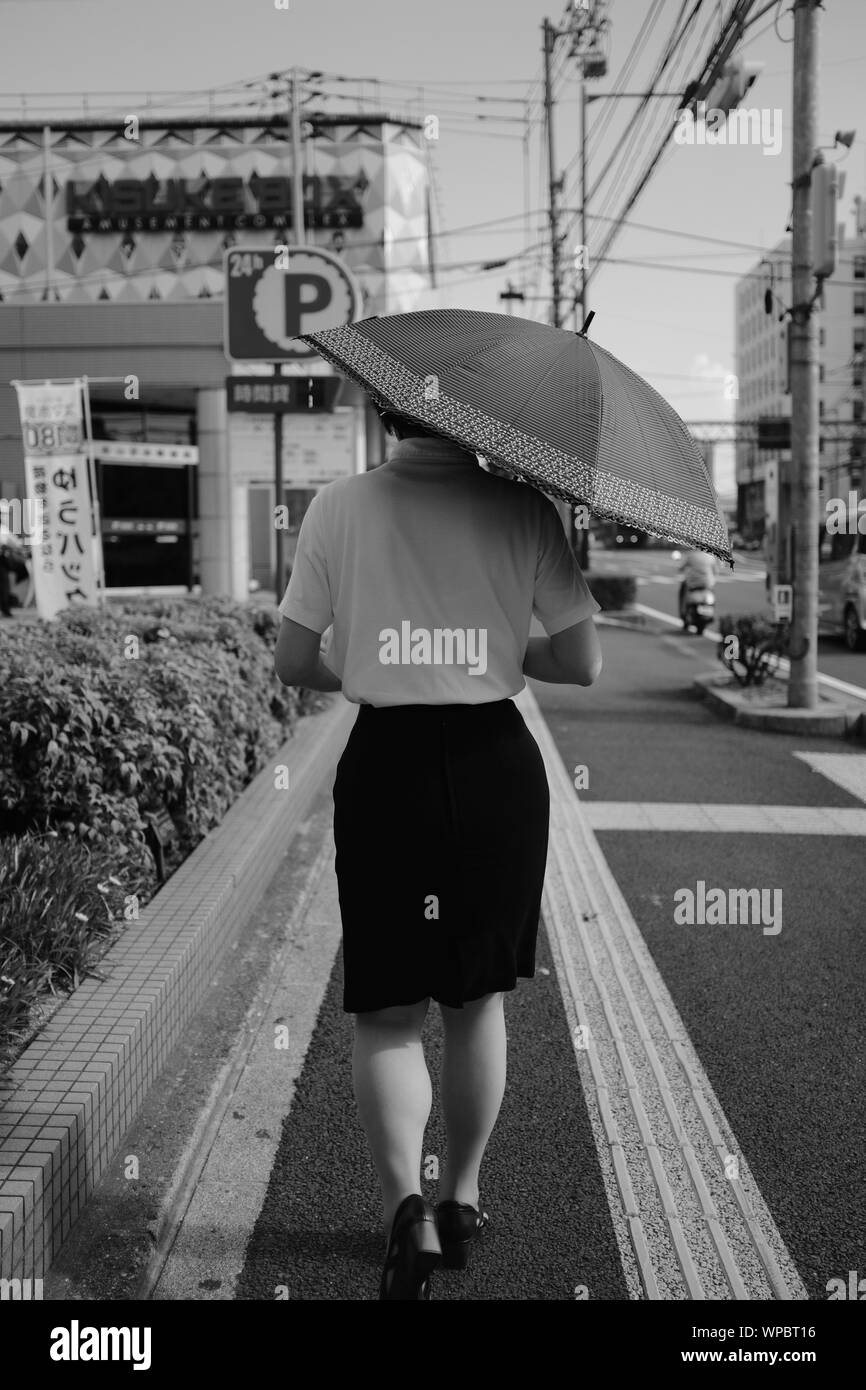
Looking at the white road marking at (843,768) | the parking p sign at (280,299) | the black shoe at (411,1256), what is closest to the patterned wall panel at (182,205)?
the parking p sign at (280,299)

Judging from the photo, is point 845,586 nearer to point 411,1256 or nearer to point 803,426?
point 803,426

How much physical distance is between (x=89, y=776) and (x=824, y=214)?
8616mm

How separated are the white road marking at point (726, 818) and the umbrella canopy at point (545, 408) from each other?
475cm

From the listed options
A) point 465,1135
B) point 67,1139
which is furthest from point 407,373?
point 67,1139

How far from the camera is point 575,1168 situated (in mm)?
3227

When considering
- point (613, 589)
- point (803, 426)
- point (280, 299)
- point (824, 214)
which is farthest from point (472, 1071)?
point (613, 589)

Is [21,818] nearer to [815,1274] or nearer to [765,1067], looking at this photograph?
[765,1067]

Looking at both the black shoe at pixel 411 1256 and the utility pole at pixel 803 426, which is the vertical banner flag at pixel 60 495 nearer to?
the utility pole at pixel 803 426

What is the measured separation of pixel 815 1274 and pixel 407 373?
6.89 ft

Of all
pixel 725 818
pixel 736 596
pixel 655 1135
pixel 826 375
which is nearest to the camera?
pixel 655 1135

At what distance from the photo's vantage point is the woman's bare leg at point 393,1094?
2.54 m

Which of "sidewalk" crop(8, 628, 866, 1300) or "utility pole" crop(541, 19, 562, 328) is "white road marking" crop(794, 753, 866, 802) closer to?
"sidewalk" crop(8, 628, 866, 1300)

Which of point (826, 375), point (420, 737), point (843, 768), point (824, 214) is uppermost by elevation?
point (826, 375)

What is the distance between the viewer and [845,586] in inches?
755
